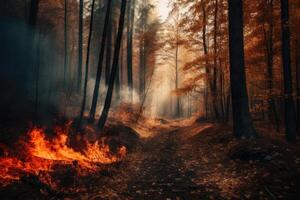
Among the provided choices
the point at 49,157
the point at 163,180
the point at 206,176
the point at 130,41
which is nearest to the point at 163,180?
the point at 163,180

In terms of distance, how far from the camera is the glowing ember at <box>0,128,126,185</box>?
633 cm

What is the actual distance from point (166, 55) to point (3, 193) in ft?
101

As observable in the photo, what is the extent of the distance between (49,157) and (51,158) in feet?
0.51

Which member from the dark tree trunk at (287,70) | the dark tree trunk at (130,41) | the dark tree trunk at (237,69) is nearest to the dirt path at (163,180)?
the dark tree trunk at (237,69)

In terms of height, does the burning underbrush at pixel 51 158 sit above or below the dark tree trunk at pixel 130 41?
below

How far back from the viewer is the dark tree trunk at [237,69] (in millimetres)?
10047

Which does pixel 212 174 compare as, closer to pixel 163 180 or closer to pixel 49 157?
pixel 163 180

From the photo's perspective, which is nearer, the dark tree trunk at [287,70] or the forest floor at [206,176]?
the forest floor at [206,176]

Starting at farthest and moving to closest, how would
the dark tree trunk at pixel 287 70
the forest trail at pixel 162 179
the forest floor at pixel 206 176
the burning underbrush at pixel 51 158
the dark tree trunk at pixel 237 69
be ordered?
the dark tree trunk at pixel 237 69
the dark tree trunk at pixel 287 70
the forest trail at pixel 162 179
the burning underbrush at pixel 51 158
the forest floor at pixel 206 176

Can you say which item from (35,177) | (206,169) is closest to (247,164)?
(206,169)

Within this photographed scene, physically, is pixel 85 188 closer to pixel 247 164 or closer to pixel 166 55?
pixel 247 164

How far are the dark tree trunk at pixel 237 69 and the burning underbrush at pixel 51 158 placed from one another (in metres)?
5.28

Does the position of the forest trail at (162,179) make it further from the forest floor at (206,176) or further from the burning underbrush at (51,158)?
the burning underbrush at (51,158)

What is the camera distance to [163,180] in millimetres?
7398
